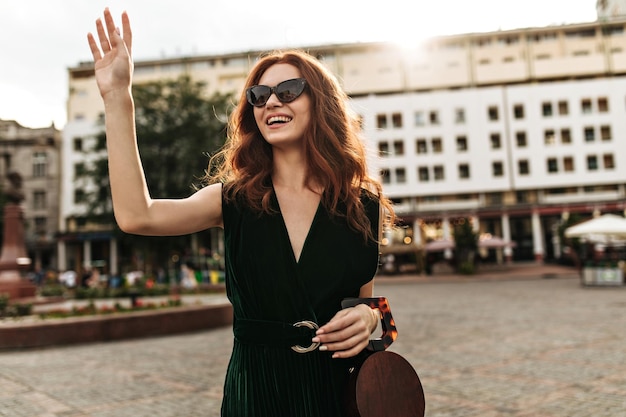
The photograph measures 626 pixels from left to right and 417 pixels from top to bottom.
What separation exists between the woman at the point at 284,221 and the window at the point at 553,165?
4999 centimetres

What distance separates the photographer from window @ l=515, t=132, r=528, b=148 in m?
47.4

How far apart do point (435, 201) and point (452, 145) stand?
5.45 meters

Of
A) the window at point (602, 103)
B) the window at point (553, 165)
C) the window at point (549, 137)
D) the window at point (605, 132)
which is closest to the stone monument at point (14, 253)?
the window at point (553, 165)

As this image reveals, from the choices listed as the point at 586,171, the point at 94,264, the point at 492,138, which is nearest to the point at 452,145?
the point at 492,138

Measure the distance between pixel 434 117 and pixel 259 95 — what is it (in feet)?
162

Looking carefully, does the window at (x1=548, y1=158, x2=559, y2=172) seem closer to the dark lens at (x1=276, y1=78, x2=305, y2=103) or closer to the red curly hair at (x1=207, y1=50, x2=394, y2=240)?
the red curly hair at (x1=207, y1=50, x2=394, y2=240)

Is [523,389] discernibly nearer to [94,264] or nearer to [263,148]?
[263,148]

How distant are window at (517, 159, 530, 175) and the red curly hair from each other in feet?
161

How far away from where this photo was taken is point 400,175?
48.6 metres

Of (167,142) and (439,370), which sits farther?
(167,142)

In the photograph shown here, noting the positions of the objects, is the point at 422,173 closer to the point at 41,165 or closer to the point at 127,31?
the point at 41,165

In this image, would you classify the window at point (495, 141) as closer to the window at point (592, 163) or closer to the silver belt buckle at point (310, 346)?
the window at point (592, 163)

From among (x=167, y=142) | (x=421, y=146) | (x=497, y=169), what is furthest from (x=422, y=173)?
(x=167, y=142)

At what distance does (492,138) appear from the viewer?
4806 cm
